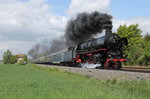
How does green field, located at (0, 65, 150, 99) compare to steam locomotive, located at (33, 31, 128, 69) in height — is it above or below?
below

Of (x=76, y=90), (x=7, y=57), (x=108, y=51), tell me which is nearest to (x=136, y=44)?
(x=108, y=51)

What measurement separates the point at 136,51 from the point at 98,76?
111ft

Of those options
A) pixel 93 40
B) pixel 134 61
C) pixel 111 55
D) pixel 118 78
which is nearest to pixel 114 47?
pixel 111 55

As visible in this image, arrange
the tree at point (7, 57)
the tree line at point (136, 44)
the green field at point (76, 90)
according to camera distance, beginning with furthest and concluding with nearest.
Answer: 1. the tree at point (7, 57)
2. the tree line at point (136, 44)
3. the green field at point (76, 90)

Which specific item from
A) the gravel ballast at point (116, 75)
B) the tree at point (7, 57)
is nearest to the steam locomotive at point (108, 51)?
the gravel ballast at point (116, 75)

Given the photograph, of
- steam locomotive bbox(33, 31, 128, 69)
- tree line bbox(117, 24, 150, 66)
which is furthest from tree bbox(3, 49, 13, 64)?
steam locomotive bbox(33, 31, 128, 69)

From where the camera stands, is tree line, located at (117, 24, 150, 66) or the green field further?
tree line, located at (117, 24, 150, 66)

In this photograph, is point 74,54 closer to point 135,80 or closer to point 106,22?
point 106,22

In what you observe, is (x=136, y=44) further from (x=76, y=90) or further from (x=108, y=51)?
(x=76, y=90)

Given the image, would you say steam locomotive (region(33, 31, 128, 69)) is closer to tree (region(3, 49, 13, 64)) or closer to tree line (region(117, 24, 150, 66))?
tree line (region(117, 24, 150, 66))

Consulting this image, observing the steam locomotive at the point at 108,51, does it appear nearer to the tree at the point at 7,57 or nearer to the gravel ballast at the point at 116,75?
the gravel ballast at the point at 116,75

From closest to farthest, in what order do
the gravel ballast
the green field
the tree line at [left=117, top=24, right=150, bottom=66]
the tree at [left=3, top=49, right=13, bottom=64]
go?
the green field → the gravel ballast → the tree line at [left=117, top=24, right=150, bottom=66] → the tree at [left=3, top=49, right=13, bottom=64]

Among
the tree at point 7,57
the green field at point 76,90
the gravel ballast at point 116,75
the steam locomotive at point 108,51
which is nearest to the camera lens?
the green field at point 76,90

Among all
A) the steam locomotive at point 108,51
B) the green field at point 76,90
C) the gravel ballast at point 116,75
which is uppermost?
the steam locomotive at point 108,51
